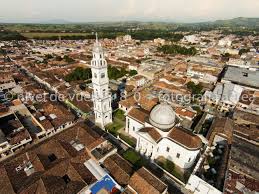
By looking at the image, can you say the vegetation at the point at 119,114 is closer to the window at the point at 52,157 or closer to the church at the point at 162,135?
the church at the point at 162,135

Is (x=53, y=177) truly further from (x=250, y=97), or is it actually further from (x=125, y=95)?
(x=250, y=97)

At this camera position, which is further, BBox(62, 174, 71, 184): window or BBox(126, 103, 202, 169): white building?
BBox(126, 103, 202, 169): white building

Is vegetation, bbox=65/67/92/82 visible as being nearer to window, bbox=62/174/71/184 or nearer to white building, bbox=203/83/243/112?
white building, bbox=203/83/243/112

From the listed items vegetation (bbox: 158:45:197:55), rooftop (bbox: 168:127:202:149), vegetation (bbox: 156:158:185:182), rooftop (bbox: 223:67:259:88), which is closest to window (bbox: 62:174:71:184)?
vegetation (bbox: 156:158:185:182)

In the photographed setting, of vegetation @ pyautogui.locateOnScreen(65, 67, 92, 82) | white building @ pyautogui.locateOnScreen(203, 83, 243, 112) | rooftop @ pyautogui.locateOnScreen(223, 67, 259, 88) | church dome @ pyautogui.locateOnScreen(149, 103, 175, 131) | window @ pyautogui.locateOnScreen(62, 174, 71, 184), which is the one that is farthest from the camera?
vegetation @ pyautogui.locateOnScreen(65, 67, 92, 82)

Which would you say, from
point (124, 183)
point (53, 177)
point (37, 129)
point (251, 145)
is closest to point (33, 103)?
point (37, 129)

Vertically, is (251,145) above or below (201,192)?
above

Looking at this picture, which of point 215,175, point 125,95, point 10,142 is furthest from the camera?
point 125,95
